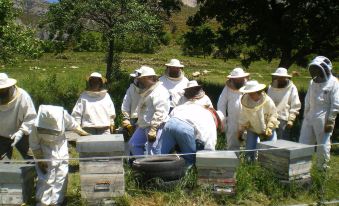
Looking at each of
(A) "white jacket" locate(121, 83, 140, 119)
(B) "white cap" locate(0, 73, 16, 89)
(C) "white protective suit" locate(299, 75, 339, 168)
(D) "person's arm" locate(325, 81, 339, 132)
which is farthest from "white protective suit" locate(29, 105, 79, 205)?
(D) "person's arm" locate(325, 81, 339, 132)

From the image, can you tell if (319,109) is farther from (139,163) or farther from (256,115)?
(139,163)

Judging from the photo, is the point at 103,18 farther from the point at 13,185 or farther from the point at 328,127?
the point at 13,185

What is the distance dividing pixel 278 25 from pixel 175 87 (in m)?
8.38

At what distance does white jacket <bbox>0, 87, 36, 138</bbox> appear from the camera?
6.93m

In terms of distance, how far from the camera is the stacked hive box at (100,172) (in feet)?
20.3

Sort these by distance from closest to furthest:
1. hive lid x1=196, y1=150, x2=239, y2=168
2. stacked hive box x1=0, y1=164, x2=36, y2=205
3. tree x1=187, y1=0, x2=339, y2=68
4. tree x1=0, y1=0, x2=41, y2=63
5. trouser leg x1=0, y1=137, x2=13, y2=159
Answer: stacked hive box x1=0, y1=164, x2=36, y2=205 < hive lid x1=196, y1=150, x2=239, y2=168 < trouser leg x1=0, y1=137, x2=13, y2=159 < tree x1=0, y1=0, x2=41, y2=63 < tree x1=187, y1=0, x2=339, y2=68

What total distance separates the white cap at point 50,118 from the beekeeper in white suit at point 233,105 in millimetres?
3181

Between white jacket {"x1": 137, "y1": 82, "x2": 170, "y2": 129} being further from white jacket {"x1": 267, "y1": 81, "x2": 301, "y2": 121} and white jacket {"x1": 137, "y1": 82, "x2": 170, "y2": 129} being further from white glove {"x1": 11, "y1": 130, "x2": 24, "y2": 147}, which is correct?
white jacket {"x1": 267, "y1": 81, "x2": 301, "y2": 121}

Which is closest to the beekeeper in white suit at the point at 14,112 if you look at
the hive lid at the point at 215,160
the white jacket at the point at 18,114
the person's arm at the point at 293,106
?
the white jacket at the point at 18,114

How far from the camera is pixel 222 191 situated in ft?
21.5

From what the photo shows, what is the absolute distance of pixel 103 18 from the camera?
14.4m

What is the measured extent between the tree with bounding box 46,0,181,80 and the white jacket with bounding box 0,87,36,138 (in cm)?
717

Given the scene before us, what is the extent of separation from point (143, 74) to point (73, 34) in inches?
294

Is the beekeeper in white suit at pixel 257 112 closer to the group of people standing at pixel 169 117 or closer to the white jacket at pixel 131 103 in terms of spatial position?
the group of people standing at pixel 169 117
